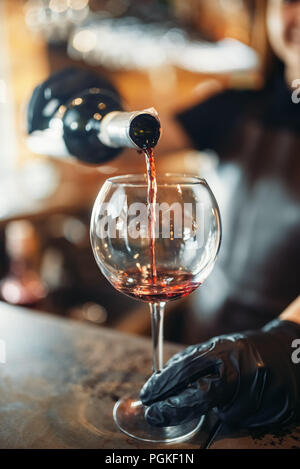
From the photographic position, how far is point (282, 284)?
4.09 ft

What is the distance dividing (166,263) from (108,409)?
20 centimetres

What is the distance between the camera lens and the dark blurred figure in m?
1.23

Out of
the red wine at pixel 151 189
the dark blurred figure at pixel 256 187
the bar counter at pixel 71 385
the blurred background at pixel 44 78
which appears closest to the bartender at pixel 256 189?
the dark blurred figure at pixel 256 187

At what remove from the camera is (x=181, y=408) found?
0.53 m

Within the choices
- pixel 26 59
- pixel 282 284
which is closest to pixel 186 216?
pixel 282 284

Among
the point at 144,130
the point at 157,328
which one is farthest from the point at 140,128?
the point at 157,328

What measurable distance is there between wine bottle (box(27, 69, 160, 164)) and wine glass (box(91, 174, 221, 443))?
0.16 meters

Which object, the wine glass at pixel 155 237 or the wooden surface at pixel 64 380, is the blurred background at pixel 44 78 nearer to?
the wooden surface at pixel 64 380

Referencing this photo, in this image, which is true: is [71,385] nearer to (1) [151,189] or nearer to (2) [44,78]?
(1) [151,189]

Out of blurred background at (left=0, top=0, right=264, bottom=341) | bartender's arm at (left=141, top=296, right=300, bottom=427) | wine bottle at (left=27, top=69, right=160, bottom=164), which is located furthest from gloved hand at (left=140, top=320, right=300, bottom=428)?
blurred background at (left=0, top=0, right=264, bottom=341)

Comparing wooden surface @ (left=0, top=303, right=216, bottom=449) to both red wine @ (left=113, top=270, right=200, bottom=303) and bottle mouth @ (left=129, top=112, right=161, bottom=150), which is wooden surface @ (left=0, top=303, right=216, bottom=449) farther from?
bottle mouth @ (left=129, top=112, right=161, bottom=150)

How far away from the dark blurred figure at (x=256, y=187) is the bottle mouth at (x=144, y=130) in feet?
2.47

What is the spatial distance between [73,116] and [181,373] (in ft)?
1.60

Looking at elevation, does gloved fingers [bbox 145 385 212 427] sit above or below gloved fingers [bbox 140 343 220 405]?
below
